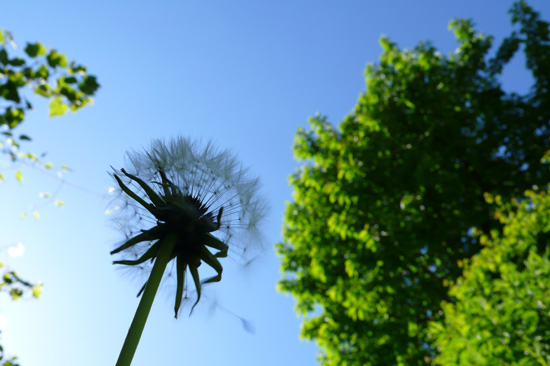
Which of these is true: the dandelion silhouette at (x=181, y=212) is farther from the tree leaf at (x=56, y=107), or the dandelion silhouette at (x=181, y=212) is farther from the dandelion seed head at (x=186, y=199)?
the tree leaf at (x=56, y=107)

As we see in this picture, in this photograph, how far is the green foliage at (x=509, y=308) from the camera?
3.87m

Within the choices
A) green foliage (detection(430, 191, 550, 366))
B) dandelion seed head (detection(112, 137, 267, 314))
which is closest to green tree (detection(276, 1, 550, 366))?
green foliage (detection(430, 191, 550, 366))

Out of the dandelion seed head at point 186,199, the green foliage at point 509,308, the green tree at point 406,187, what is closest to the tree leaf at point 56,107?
the dandelion seed head at point 186,199

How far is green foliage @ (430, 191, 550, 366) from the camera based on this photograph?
12.7 feet

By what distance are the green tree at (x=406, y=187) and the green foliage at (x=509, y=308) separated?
2534 millimetres

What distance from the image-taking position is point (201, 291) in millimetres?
1485

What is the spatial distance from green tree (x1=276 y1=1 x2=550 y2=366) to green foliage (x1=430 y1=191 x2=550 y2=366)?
2.53m

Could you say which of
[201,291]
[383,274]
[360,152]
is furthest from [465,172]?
[201,291]

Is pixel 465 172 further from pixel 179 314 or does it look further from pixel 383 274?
pixel 179 314

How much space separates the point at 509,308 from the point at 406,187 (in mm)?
5190

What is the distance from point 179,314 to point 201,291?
0.11m

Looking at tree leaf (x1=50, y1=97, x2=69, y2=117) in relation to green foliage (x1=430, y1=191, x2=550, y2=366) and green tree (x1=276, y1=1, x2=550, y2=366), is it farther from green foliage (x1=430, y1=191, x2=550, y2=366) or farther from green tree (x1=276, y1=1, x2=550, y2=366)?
green tree (x1=276, y1=1, x2=550, y2=366)

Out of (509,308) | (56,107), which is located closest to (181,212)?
(56,107)

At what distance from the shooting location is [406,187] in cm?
912
